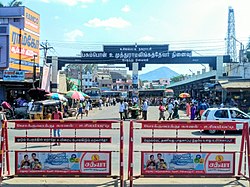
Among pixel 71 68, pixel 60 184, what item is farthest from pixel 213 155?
pixel 71 68

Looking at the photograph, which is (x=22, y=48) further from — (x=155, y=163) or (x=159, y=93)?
(x=159, y=93)

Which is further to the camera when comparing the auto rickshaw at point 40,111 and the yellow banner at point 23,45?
the yellow banner at point 23,45

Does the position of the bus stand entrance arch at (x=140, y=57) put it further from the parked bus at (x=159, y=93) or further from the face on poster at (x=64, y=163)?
the face on poster at (x=64, y=163)

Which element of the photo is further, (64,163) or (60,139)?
(60,139)

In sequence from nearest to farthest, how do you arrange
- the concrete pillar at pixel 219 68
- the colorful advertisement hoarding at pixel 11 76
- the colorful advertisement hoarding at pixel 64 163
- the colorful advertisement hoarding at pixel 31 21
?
the colorful advertisement hoarding at pixel 64 163, the colorful advertisement hoarding at pixel 11 76, the concrete pillar at pixel 219 68, the colorful advertisement hoarding at pixel 31 21

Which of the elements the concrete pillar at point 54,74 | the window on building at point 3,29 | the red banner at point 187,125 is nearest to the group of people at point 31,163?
the red banner at point 187,125

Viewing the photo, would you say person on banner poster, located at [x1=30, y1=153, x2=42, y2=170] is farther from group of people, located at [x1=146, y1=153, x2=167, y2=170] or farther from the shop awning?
the shop awning

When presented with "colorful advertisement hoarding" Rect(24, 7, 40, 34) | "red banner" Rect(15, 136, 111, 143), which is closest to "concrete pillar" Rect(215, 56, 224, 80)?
"colorful advertisement hoarding" Rect(24, 7, 40, 34)

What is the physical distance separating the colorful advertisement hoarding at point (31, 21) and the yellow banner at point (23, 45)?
134 centimetres

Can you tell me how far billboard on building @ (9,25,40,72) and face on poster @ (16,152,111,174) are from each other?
2947 centimetres

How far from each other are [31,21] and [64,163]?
40.3 meters

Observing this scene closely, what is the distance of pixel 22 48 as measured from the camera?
39.2 metres

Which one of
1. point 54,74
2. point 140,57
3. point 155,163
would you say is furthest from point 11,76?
point 155,163

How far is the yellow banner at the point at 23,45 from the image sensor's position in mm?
36725
